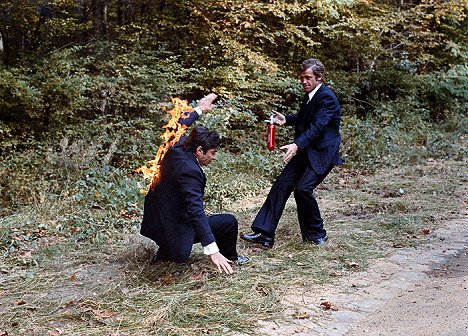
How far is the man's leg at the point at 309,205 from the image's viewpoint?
5047mm

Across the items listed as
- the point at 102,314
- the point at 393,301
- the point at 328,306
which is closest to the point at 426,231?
the point at 393,301

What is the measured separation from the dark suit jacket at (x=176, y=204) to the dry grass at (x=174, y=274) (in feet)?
1.10

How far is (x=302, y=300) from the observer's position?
12.7 feet

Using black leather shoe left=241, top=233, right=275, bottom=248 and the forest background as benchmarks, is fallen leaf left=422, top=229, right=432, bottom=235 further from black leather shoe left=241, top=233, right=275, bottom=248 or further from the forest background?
the forest background

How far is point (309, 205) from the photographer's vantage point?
5121mm

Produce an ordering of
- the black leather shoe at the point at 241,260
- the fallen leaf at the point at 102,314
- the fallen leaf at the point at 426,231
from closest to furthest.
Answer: the fallen leaf at the point at 102,314
the black leather shoe at the point at 241,260
the fallen leaf at the point at 426,231

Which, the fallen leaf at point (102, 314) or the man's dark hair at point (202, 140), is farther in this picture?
the man's dark hair at point (202, 140)

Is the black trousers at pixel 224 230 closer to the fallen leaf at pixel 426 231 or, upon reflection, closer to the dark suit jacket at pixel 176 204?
the dark suit jacket at pixel 176 204

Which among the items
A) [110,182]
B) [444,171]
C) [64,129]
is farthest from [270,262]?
[64,129]

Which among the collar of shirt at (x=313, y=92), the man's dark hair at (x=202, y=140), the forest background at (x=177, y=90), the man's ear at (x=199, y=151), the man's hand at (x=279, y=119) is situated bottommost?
the forest background at (x=177, y=90)

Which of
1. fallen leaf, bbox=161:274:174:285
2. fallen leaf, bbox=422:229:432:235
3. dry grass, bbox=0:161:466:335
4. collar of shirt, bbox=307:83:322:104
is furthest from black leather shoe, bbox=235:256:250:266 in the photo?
A: fallen leaf, bbox=422:229:432:235

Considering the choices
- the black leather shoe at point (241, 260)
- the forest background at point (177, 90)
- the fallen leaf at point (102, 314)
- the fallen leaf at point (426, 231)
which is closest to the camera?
the fallen leaf at point (102, 314)

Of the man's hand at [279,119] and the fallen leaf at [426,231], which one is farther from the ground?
the man's hand at [279,119]

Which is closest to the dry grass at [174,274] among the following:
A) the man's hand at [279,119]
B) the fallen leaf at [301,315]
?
the fallen leaf at [301,315]
